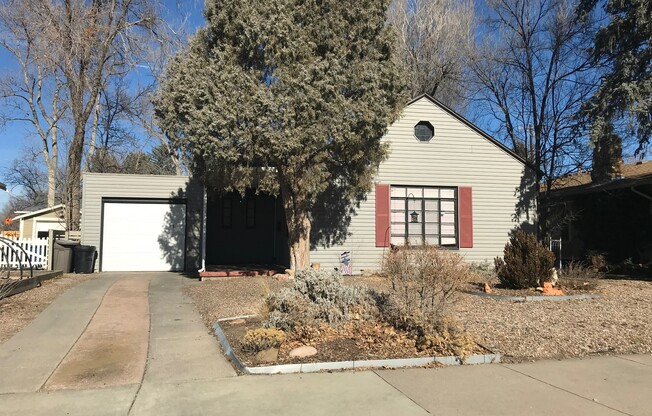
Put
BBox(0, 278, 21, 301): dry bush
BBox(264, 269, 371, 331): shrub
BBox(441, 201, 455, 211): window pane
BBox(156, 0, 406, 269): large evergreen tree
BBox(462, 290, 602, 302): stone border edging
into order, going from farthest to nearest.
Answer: BBox(441, 201, 455, 211): window pane < BBox(156, 0, 406, 269): large evergreen tree < BBox(462, 290, 602, 302): stone border edging < BBox(0, 278, 21, 301): dry bush < BBox(264, 269, 371, 331): shrub

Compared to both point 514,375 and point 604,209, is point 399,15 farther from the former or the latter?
point 514,375

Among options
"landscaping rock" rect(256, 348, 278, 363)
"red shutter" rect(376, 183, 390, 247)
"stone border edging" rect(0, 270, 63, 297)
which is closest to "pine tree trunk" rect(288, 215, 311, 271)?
"red shutter" rect(376, 183, 390, 247)

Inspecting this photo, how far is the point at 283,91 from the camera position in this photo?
11398mm

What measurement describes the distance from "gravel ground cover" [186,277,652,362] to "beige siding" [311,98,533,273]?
15.5ft

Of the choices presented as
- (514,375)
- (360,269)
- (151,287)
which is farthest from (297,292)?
(360,269)

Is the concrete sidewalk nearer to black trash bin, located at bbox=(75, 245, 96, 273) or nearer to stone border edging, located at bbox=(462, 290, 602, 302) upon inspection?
stone border edging, located at bbox=(462, 290, 602, 302)

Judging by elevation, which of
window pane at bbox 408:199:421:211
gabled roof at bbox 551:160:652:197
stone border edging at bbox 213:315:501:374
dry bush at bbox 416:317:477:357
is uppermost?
gabled roof at bbox 551:160:652:197

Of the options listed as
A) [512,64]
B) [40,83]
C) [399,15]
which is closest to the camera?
[512,64]

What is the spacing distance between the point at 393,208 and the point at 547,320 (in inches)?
317

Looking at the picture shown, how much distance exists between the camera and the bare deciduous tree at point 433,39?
23812mm

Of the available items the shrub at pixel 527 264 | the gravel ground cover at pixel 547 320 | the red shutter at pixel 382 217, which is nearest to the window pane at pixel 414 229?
the red shutter at pixel 382 217

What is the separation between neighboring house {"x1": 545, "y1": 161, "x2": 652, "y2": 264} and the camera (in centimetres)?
1680

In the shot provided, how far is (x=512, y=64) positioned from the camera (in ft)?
68.7

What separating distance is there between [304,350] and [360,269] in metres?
9.55
